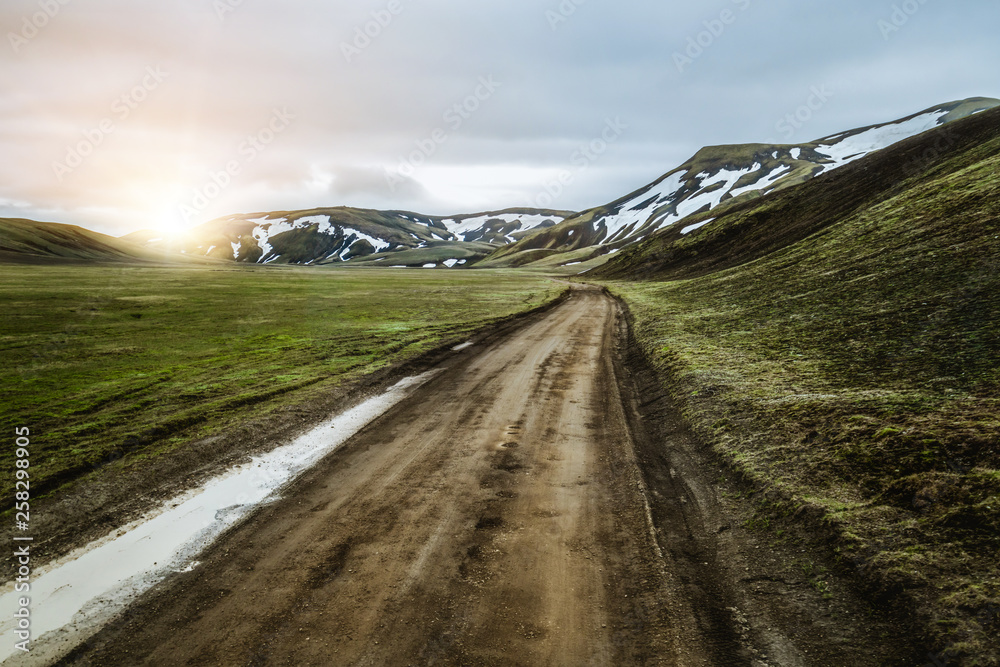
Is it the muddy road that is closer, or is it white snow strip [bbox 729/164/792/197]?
the muddy road

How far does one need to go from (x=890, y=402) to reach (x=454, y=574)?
900cm

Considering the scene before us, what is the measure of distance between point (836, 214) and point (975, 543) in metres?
49.3

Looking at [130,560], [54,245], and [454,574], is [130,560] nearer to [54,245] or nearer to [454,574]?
[454,574]

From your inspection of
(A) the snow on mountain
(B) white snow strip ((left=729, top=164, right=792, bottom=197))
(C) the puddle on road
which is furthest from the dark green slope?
(B) white snow strip ((left=729, top=164, right=792, bottom=197))

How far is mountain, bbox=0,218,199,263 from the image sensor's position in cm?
12038

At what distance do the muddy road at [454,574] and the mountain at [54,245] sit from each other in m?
152

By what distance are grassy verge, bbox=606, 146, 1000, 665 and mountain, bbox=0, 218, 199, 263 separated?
156 meters

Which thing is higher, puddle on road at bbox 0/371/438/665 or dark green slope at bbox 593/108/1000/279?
dark green slope at bbox 593/108/1000/279

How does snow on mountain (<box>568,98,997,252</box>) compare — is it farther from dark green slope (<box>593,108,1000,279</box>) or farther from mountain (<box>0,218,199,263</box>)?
mountain (<box>0,218,199,263</box>)

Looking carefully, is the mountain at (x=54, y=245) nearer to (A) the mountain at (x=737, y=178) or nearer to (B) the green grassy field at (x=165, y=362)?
(B) the green grassy field at (x=165, y=362)

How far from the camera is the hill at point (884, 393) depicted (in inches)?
204

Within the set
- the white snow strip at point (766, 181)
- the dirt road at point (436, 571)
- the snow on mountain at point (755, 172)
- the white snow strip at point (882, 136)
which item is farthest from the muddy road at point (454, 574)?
the white snow strip at point (882, 136)

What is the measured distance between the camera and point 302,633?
490 cm

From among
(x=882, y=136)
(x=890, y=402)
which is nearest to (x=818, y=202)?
(x=890, y=402)
